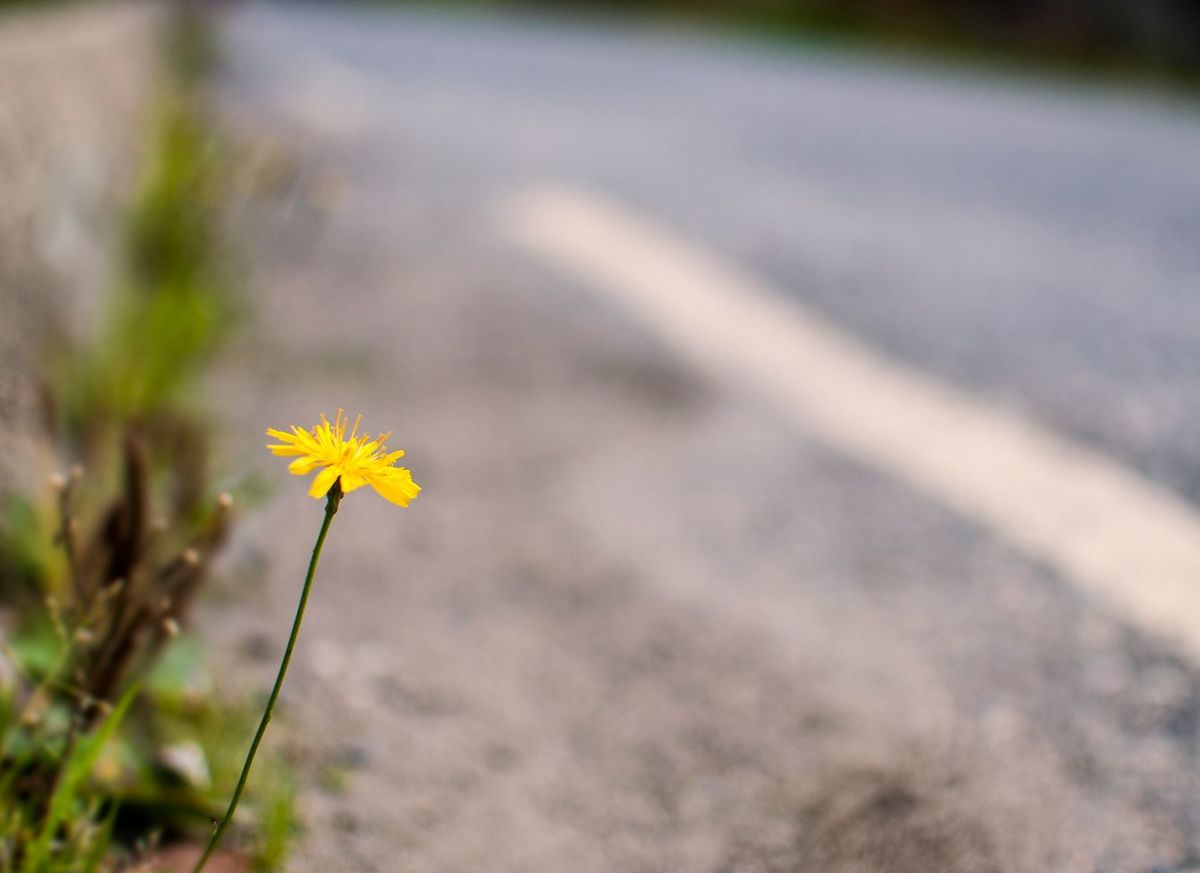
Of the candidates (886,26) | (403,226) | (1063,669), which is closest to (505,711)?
(1063,669)

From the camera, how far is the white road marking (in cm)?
187

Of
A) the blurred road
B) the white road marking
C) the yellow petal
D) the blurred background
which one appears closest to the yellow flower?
the yellow petal

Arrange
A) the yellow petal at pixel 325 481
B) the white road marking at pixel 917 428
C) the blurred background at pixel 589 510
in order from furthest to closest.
A: the white road marking at pixel 917 428
the blurred background at pixel 589 510
the yellow petal at pixel 325 481

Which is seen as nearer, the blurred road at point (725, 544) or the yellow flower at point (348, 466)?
the yellow flower at point (348, 466)

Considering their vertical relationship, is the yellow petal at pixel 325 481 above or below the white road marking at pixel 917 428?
above

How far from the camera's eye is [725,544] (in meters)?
2.11

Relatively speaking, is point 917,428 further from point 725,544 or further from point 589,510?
point 589,510

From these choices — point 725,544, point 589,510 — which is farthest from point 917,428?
point 589,510

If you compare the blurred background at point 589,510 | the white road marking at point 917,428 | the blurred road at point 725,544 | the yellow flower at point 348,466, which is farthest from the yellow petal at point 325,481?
the white road marking at point 917,428

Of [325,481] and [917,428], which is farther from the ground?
[325,481]

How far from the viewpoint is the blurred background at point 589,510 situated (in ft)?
4.60

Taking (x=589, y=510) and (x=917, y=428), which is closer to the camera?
(x=589, y=510)

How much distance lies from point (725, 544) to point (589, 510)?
0.91ft

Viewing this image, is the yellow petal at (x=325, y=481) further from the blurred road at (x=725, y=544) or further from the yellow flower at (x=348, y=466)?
the blurred road at (x=725, y=544)
